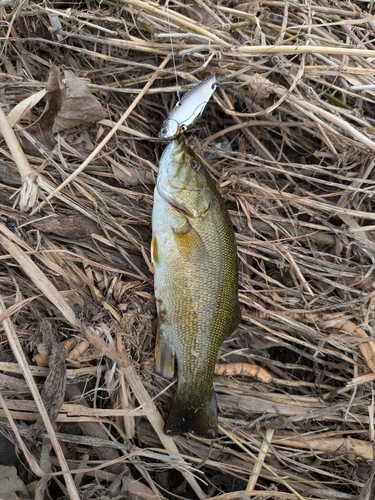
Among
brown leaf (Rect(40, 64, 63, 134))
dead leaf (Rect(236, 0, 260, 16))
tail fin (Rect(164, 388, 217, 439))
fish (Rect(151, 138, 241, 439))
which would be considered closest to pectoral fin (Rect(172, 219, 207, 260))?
fish (Rect(151, 138, 241, 439))

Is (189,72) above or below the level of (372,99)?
above

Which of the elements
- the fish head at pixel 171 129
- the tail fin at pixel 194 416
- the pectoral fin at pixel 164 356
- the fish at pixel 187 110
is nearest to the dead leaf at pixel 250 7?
the fish at pixel 187 110

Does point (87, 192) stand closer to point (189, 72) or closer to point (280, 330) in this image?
point (189, 72)

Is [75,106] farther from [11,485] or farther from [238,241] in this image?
[11,485]

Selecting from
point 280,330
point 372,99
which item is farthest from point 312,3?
point 280,330

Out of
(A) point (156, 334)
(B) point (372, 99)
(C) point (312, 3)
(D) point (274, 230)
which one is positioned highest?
(C) point (312, 3)

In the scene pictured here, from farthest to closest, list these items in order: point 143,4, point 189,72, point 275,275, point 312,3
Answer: point 275,275 → point 312,3 → point 189,72 → point 143,4

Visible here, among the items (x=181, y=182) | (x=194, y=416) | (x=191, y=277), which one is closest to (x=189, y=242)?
(x=191, y=277)

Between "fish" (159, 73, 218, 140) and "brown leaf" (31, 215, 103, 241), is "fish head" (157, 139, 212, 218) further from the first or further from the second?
"brown leaf" (31, 215, 103, 241)
